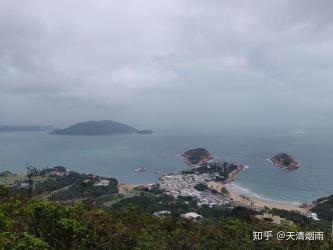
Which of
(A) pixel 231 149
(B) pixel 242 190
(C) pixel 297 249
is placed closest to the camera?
(C) pixel 297 249

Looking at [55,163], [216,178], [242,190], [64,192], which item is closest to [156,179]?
[216,178]

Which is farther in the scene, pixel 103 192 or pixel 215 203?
pixel 103 192

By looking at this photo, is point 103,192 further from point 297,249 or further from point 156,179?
point 297,249

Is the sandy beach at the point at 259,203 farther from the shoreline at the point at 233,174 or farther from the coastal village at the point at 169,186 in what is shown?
the shoreline at the point at 233,174

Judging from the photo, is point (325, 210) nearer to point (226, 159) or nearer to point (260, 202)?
point (260, 202)

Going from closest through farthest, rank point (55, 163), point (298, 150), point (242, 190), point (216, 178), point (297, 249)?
point (297, 249) < point (242, 190) < point (216, 178) < point (55, 163) < point (298, 150)

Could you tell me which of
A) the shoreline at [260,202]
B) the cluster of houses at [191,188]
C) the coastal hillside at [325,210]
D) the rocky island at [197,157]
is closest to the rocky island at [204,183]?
the cluster of houses at [191,188]

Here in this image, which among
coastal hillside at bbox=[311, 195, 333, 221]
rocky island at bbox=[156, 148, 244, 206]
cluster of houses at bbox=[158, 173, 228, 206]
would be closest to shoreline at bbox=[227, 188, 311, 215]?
rocky island at bbox=[156, 148, 244, 206]

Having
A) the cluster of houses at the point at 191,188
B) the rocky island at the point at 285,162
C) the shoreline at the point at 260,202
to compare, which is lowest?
the shoreline at the point at 260,202
